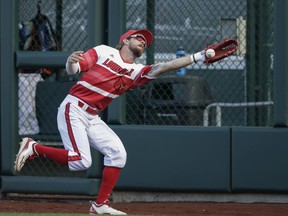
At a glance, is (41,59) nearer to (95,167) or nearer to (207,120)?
(95,167)

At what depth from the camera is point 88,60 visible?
7883 mm

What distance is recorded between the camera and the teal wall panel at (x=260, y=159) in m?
9.20

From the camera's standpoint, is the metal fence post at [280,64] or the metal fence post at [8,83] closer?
the metal fence post at [280,64]

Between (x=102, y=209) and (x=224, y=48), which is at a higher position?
(x=224, y=48)

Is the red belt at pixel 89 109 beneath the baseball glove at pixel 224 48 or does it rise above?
beneath

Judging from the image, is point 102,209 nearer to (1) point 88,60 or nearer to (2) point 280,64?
(1) point 88,60

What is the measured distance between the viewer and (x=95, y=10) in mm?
9461

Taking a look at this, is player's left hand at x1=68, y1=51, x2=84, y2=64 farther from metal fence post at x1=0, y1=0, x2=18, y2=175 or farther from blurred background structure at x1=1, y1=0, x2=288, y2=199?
metal fence post at x1=0, y1=0, x2=18, y2=175

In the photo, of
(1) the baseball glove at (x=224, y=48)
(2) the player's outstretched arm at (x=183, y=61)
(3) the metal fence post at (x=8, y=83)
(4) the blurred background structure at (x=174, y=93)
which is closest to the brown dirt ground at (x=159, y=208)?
(4) the blurred background structure at (x=174, y=93)

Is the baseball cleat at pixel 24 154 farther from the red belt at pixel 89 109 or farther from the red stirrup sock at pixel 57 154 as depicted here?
the red belt at pixel 89 109

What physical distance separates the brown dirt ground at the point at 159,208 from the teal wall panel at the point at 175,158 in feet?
0.71

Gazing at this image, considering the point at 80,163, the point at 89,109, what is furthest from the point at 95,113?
the point at 80,163

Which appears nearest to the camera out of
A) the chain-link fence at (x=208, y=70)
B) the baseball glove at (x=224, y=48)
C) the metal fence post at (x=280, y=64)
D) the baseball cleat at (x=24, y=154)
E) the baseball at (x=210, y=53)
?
the baseball at (x=210, y=53)

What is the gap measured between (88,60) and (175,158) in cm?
195
